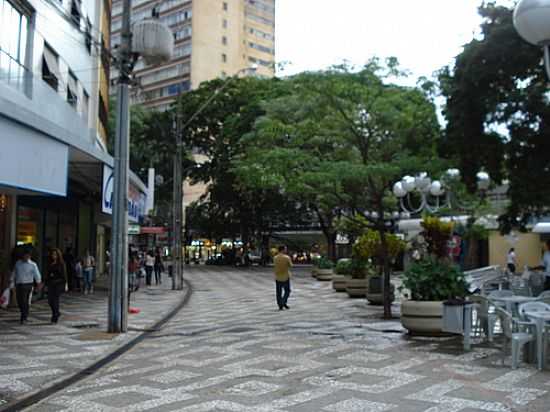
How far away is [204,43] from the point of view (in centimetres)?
8119

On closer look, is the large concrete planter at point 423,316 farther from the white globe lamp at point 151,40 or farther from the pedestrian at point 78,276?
the pedestrian at point 78,276

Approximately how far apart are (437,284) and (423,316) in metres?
0.65

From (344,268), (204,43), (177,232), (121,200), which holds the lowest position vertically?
(344,268)

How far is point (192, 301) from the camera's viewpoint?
2038 centimetres

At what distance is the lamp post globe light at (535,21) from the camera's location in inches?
260

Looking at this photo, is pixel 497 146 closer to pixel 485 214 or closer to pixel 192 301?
pixel 192 301

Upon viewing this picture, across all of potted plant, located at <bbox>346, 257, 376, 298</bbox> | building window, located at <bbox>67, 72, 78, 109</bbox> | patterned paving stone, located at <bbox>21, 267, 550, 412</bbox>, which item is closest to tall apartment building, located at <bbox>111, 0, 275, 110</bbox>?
building window, located at <bbox>67, 72, 78, 109</bbox>

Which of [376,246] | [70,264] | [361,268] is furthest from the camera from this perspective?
[70,264]

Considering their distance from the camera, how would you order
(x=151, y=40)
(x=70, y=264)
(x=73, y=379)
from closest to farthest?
(x=73, y=379) < (x=151, y=40) < (x=70, y=264)

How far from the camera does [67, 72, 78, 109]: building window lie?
2016 cm

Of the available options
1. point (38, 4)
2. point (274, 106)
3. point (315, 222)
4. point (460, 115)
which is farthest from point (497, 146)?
point (315, 222)

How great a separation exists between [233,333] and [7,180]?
Answer: 5.14 meters

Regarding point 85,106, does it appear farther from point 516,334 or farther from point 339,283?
point 516,334

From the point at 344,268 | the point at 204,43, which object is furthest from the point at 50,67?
the point at 204,43
